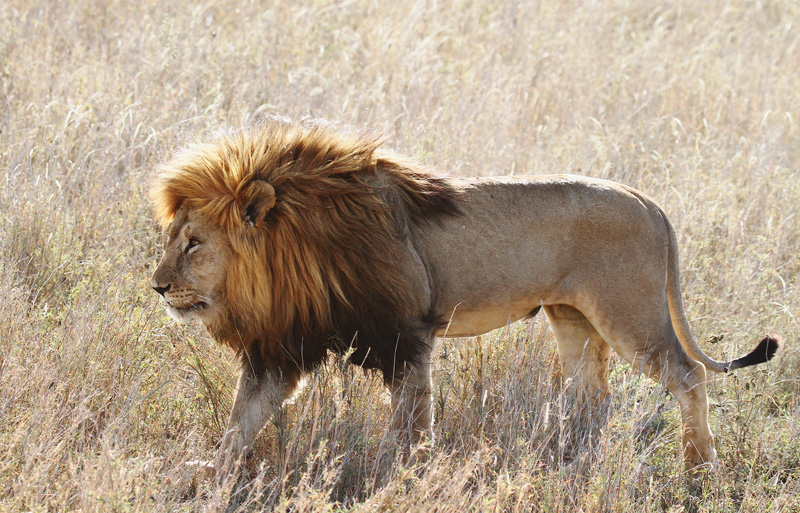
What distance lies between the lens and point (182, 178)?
3.14 m

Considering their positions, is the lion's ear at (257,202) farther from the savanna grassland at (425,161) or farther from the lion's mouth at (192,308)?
the savanna grassland at (425,161)

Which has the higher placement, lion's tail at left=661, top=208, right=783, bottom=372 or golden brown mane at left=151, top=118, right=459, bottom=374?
golden brown mane at left=151, top=118, right=459, bottom=374

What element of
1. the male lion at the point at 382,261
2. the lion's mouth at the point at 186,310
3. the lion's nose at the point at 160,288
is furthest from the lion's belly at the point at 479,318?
the lion's nose at the point at 160,288

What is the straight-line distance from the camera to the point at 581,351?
3.89 meters

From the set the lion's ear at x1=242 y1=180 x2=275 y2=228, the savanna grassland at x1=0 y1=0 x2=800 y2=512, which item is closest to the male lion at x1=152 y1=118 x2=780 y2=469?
the lion's ear at x1=242 y1=180 x2=275 y2=228

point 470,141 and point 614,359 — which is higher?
point 470,141

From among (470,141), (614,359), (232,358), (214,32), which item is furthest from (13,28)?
(614,359)

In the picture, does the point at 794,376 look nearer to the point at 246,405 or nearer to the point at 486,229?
the point at 486,229

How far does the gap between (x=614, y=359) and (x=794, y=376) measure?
1063mm

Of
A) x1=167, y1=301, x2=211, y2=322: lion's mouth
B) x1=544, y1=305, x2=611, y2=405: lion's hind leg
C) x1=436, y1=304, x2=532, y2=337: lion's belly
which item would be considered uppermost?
x1=167, y1=301, x2=211, y2=322: lion's mouth

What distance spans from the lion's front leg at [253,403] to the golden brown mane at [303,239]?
9cm

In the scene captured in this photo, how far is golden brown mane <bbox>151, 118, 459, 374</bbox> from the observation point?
10.2ft

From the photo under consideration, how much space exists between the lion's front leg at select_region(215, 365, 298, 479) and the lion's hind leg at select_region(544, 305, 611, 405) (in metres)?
1.31

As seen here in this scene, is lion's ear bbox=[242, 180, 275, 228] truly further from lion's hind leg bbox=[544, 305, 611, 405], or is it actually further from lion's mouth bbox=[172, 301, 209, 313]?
lion's hind leg bbox=[544, 305, 611, 405]
